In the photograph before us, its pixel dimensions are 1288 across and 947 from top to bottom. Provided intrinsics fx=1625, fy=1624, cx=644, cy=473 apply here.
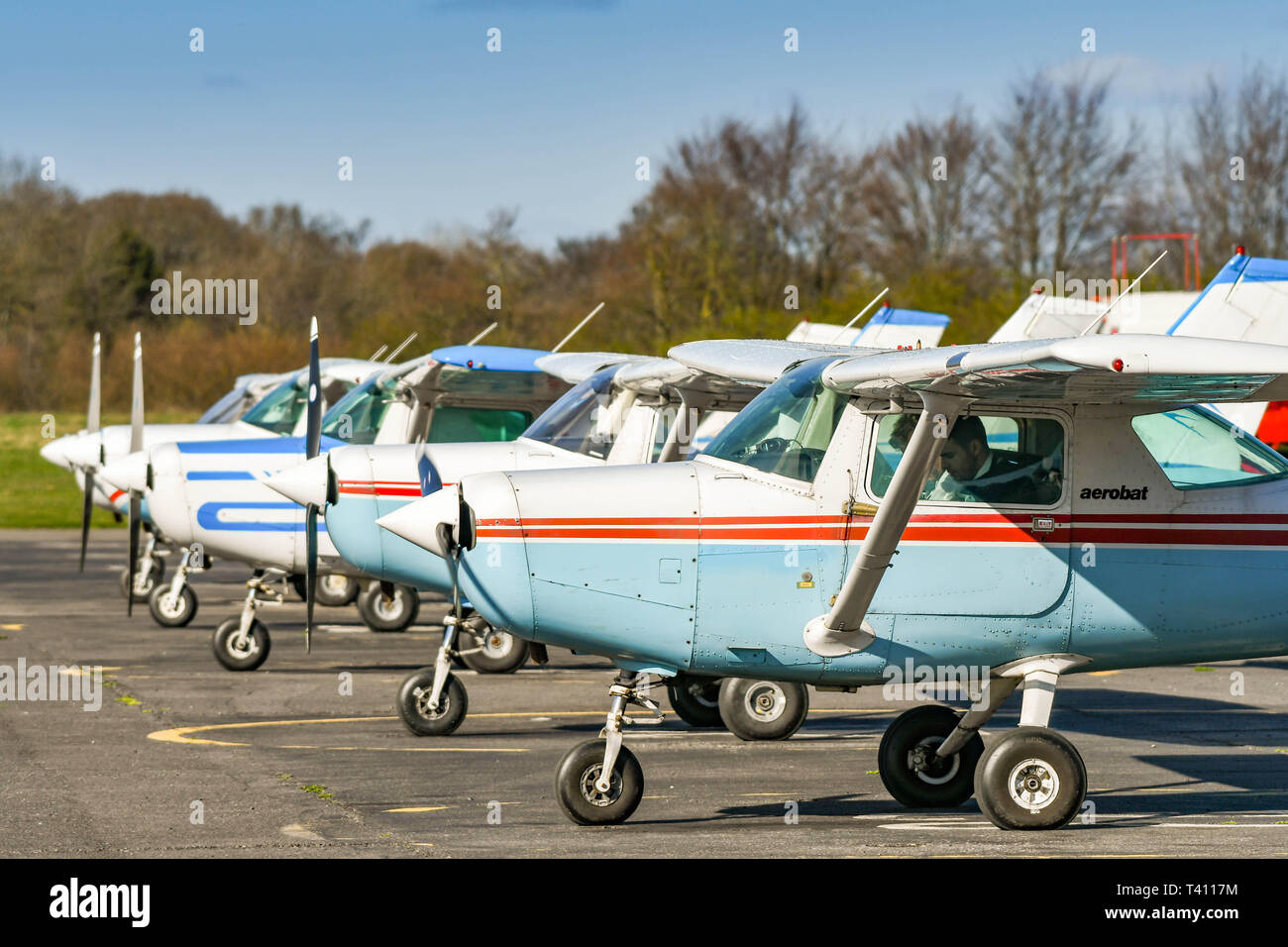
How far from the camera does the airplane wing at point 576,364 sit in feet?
43.3

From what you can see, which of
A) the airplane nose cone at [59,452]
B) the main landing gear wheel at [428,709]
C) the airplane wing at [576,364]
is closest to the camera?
the main landing gear wheel at [428,709]

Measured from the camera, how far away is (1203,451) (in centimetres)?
840

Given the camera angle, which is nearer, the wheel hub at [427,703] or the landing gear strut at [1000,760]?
the landing gear strut at [1000,760]

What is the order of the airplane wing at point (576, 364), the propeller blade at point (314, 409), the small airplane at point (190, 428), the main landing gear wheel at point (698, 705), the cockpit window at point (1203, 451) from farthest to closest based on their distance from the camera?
the small airplane at point (190, 428) < the airplane wing at point (576, 364) < the propeller blade at point (314, 409) < the main landing gear wheel at point (698, 705) < the cockpit window at point (1203, 451)

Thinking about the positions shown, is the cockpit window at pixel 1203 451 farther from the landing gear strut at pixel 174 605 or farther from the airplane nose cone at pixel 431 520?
the landing gear strut at pixel 174 605

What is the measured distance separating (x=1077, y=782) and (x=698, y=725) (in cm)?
424

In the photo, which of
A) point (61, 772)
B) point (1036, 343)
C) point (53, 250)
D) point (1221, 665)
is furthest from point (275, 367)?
point (1036, 343)

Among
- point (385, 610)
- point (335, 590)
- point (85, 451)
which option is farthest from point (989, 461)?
point (85, 451)

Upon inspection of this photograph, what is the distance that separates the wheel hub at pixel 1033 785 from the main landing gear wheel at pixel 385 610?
34.5 feet

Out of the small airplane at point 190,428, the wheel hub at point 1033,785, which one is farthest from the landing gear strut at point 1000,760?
the small airplane at point 190,428

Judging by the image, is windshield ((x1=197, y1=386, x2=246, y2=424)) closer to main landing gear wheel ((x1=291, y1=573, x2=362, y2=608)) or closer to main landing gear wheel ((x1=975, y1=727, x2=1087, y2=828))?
main landing gear wheel ((x1=291, y1=573, x2=362, y2=608))

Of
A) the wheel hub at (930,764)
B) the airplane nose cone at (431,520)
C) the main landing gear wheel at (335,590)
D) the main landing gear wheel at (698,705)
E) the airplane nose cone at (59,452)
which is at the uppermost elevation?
the airplane nose cone at (431,520)

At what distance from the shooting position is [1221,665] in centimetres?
1579
